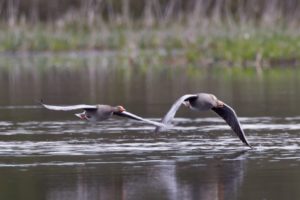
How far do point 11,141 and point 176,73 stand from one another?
16229 millimetres

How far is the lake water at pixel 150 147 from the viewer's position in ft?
37.2

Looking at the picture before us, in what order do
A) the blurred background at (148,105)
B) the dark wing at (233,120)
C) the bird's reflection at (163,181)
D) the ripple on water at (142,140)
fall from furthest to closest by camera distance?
the dark wing at (233,120) < the ripple on water at (142,140) < the blurred background at (148,105) < the bird's reflection at (163,181)

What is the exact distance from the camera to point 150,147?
565 inches

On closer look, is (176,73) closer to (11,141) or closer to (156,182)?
(11,141)

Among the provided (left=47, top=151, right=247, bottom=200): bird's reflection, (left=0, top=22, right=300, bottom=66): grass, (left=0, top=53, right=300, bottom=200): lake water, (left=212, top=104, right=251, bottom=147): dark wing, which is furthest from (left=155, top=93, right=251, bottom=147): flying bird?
(left=0, top=22, right=300, bottom=66): grass

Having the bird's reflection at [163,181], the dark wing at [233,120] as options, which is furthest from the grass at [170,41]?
the bird's reflection at [163,181]

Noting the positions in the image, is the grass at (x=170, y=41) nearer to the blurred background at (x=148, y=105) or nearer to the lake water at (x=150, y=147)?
the blurred background at (x=148, y=105)

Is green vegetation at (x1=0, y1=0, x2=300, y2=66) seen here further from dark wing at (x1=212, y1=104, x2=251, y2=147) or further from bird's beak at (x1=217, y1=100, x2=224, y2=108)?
bird's beak at (x1=217, y1=100, x2=224, y2=108)

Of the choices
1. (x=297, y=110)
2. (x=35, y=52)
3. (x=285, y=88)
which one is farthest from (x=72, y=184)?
(x=35, y=52)

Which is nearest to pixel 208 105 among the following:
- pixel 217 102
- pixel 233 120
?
pixel 217 102

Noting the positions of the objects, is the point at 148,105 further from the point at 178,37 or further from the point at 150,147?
the point at 178,37

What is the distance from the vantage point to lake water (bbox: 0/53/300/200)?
1133cm

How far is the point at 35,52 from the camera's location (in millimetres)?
42469

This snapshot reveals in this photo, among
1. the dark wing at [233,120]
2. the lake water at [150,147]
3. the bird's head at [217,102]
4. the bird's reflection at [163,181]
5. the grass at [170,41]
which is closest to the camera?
the bird's reflection at [163,181]
